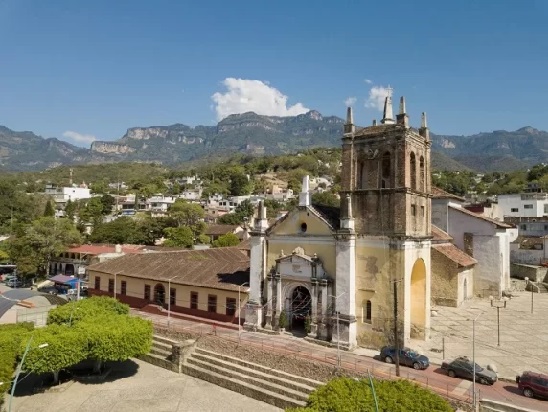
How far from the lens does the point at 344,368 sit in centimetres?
2230

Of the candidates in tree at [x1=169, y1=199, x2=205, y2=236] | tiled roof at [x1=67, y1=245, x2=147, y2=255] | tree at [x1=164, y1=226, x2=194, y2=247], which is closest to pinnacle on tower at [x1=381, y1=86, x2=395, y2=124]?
tiled roof at [x1=67, y1=245, x2=147, y2=255]

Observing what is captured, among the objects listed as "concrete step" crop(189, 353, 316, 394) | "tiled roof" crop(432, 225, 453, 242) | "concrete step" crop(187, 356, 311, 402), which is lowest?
"concrete step" crop(187, 356, 311, 402)

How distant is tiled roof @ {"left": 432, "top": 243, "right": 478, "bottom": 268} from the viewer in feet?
126

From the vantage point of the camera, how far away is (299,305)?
99.1 ft

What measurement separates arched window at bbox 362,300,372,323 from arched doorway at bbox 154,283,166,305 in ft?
60.1

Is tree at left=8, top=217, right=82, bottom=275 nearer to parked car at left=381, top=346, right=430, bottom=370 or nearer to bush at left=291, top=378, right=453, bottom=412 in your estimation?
parked car at left=381, top=346, right=430, bottom=370

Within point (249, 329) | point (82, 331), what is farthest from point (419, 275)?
point (82, 331)

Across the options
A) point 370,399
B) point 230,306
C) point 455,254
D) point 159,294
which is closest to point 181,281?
point 159,294

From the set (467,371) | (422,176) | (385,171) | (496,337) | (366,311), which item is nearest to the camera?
(467,371)

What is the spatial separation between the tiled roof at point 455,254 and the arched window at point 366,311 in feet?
48.4

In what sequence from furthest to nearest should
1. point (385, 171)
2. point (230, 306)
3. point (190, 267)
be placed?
point (190, 267) → point (230, 306) → point (385, 171)

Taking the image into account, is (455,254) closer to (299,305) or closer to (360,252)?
(360,252)

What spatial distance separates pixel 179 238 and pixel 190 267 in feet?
125

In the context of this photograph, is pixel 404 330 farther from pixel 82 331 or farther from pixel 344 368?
pixel 82 331
